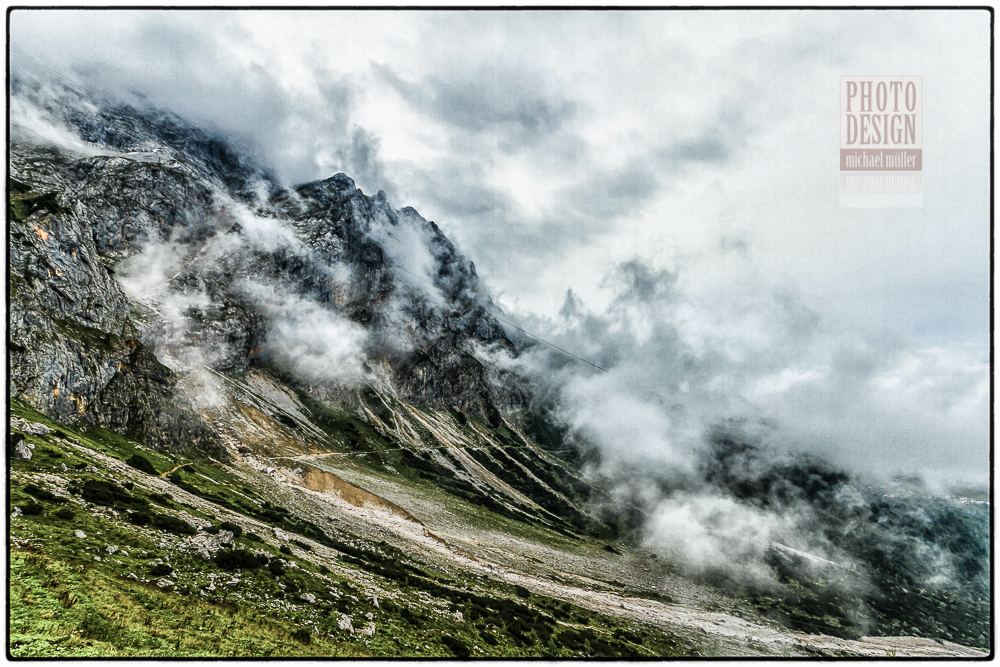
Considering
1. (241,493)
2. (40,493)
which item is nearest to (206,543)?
(40,493)

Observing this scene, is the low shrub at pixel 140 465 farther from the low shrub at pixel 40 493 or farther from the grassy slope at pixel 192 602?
the low shrub at pixel 40 493

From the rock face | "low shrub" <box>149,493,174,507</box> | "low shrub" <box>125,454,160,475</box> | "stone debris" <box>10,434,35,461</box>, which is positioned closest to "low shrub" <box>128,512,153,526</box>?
"low shrub" <box>149,493,174,507</box>

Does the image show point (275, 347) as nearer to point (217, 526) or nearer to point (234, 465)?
point (234, 465)

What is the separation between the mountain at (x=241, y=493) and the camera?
2369 cm

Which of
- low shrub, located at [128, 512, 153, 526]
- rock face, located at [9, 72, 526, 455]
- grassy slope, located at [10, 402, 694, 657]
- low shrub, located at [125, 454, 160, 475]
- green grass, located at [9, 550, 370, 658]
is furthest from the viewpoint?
rock face, located at [9, 72, 526, 455]

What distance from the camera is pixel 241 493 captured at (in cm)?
5803

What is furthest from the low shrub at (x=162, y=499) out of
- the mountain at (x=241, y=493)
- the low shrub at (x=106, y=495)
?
the low shrub at (x=106, y=495)

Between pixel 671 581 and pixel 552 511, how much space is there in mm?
67654

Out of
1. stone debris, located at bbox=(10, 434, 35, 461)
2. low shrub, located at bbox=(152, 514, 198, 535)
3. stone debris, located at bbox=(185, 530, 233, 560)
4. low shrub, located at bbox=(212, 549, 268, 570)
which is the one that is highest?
stone debris, located at bbox=(10, 434, 35, 461)

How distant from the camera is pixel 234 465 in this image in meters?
78.6

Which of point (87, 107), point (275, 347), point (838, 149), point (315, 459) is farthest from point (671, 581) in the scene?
point (87, 107)

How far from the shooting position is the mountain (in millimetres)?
23688

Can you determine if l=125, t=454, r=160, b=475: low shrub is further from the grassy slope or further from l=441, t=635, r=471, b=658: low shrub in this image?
l=441, t=635, r=471, b=658: low shrub

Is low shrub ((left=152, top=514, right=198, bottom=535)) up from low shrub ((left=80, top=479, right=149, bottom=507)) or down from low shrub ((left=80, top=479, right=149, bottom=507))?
down
